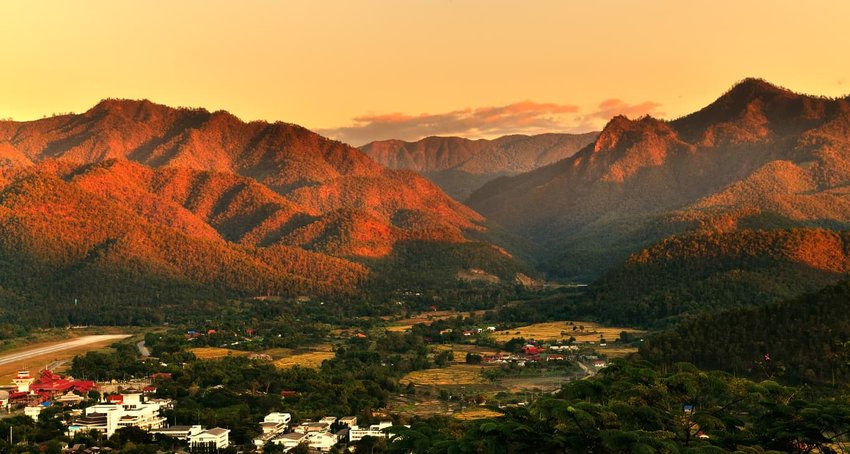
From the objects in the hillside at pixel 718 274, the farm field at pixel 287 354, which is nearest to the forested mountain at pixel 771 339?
the farm field at pixel 287 354

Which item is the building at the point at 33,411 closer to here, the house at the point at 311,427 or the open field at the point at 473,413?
the house at the point at 311,427

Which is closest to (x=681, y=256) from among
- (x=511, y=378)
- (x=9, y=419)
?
(x=511, y=378)

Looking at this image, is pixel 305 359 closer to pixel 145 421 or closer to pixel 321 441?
pixel 145 421

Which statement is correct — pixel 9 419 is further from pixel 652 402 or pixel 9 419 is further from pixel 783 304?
pixel 783 304

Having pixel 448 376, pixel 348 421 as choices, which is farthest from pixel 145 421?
pixel 448 376

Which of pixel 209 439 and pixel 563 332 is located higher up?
pixel 209 439

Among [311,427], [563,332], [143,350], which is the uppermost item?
[143,350]
